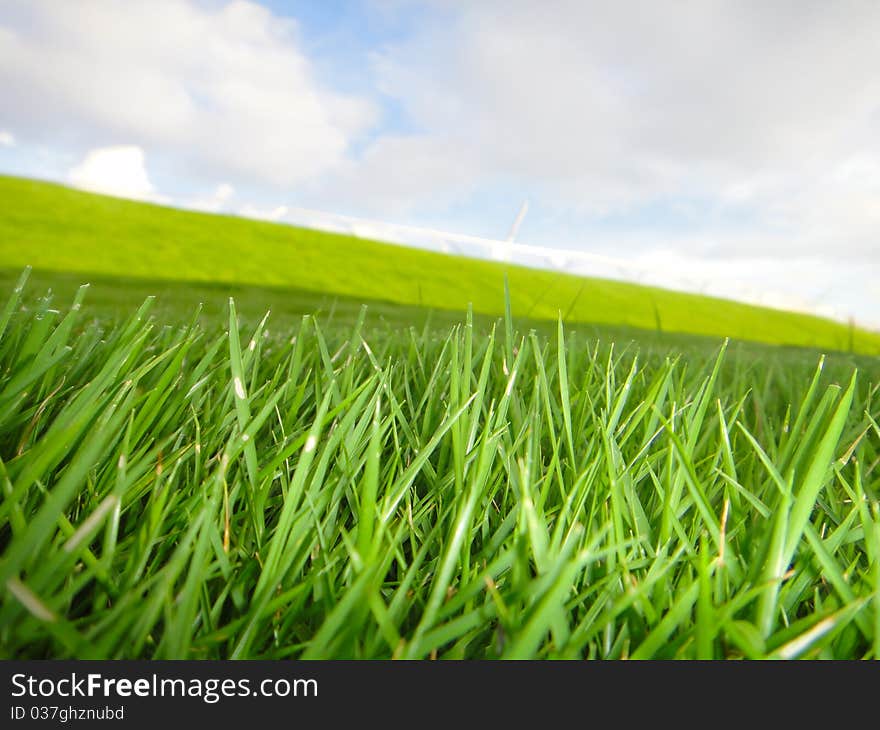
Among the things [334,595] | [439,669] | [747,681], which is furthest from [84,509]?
[747,681]

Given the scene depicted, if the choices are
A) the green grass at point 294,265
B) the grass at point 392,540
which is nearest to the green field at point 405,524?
the grass at point 392,540

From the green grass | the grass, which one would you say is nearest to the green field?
the grass

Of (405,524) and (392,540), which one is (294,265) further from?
(392,540)

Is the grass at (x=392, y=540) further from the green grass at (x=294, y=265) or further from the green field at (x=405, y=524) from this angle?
the green grass at (x=294, y=265)

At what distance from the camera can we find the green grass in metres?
20.8

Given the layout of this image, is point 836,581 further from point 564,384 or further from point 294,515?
point 294,515

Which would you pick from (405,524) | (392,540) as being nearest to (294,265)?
(405,524)

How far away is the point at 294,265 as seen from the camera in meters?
23.2

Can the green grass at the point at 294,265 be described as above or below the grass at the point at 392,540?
above

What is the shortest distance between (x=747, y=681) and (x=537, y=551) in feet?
0.67

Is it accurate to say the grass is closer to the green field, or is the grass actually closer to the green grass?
the green field

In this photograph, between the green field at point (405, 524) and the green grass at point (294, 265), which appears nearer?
the green field at point (405, 524)

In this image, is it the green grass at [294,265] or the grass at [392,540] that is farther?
the green grass at [294,265]

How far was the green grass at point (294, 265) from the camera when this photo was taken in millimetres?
20766
